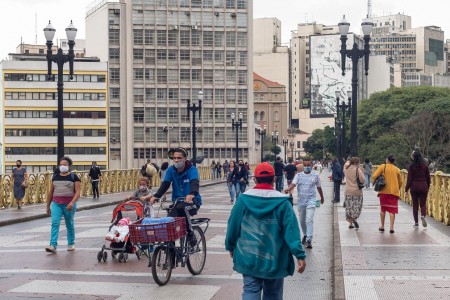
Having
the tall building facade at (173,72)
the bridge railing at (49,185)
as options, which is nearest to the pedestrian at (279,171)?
the bridge railing at (49,185)

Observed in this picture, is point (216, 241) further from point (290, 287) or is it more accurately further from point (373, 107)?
point (373, 107)

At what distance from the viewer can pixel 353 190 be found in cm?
1802

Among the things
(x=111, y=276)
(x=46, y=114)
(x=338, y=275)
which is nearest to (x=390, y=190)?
(x=338, y=275)

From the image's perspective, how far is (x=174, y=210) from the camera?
11.8m

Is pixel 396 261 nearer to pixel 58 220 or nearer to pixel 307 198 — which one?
pixel 307 198

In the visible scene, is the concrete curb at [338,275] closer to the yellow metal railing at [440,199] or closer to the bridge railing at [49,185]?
the yellow metal railing at [440,199]

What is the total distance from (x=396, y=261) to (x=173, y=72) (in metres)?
104

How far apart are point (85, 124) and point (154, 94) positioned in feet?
34.7

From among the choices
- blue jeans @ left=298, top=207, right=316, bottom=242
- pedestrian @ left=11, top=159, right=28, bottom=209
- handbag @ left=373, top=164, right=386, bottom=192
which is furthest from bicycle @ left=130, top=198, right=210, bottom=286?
pedestrian @ left=11, top=159, right=28, bottom=209

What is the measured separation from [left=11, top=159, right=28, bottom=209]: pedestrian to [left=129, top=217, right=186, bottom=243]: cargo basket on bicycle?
17.0 meters

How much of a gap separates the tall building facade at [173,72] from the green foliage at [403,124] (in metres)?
19.4

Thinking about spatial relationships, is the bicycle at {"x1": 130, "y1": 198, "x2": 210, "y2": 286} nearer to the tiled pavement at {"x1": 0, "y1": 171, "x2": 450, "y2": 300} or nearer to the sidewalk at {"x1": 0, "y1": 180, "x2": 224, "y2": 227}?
the tiled pavement at {"x1": 0, "y1": 171, "x2": 450, "y2": 300}

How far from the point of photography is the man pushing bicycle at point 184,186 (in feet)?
38.5

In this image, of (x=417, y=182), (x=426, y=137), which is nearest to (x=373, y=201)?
(x=417, y=182)
